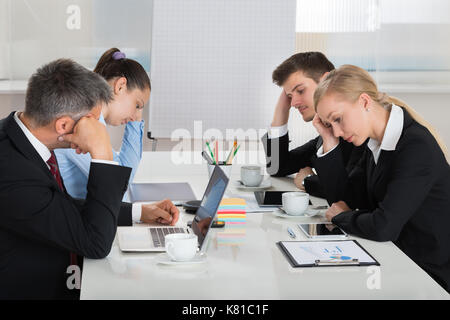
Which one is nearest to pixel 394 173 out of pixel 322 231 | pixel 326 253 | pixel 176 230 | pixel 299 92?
pixel 322 231

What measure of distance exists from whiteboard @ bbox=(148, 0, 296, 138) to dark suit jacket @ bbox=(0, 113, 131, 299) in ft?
7.80

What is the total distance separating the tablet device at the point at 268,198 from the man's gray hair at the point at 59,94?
72 cm

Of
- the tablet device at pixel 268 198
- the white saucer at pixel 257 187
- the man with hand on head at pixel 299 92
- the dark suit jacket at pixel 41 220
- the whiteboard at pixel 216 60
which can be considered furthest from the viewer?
the whiteboard at pixel 216 60

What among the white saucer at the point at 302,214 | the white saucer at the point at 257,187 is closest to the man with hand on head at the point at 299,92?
the white saucer at the point at 257,187

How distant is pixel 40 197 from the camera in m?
1.26

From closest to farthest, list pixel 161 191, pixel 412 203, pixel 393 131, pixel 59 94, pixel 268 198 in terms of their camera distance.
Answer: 1. pixel 59 94
2. pixel 412 203
3. pixel 393 131
4. pixel 268 198
5. pixel 161 191

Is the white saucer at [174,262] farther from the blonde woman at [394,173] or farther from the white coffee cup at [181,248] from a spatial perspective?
the blonde woman at [394,173]

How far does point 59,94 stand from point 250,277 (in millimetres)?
611

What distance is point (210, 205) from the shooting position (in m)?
Result: 1.44

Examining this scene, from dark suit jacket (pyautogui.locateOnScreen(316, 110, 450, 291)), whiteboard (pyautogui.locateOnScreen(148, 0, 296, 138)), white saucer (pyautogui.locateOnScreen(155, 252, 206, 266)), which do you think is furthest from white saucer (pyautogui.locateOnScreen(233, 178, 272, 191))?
whiteboard (pyautogui.locateOnScreen(148, 0, 296, 138))

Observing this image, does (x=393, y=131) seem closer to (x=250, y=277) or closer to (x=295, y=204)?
(x=295, y=204)

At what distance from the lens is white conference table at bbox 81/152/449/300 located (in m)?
1.13

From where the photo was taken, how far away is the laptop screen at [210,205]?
1.37 m
